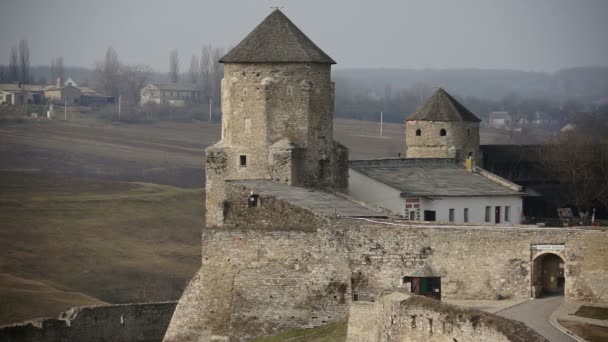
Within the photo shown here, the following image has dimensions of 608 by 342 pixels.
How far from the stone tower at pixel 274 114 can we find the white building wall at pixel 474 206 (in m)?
4.71

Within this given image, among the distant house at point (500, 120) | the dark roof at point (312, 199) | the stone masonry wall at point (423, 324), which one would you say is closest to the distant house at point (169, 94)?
the distant house at point (500, 120)

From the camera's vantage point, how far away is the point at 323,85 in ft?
170

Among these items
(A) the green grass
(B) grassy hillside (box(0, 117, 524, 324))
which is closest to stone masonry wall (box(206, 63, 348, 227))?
(A) the green grass

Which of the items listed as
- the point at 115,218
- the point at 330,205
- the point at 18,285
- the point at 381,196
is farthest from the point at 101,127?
the point at 330,205

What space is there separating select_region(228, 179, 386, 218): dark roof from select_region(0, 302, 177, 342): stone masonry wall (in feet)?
20.1

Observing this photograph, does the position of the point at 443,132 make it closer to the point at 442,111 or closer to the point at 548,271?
the point at 442,111

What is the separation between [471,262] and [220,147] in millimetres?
11175

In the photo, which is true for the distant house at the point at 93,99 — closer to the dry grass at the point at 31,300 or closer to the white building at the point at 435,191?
the dry grass at the point at 31,300

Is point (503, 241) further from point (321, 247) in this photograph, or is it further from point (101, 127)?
point (101, 127)

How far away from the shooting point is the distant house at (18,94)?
396ft

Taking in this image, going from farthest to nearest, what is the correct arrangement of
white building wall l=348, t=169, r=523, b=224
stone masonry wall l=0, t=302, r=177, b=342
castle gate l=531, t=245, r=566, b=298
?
1. white building wall l=348, t=169, r=523, b=224
2. stone masonry wall l=0, t=302, r=177, b=342
3. castle gate l=531, t=245, r=566, b=298

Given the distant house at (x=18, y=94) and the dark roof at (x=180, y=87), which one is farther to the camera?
the dark roof at (x=180, y=87)

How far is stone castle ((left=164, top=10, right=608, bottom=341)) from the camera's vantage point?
43375mm

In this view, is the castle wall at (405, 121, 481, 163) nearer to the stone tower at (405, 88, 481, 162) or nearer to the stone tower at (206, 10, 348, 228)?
the stone tower at (405, 88, 481, 162)
